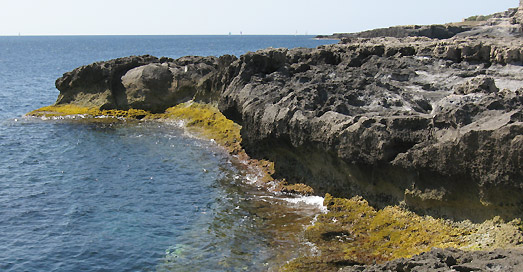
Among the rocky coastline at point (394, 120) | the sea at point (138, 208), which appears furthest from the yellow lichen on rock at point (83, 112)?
the rocky coastline at point (394, 120)

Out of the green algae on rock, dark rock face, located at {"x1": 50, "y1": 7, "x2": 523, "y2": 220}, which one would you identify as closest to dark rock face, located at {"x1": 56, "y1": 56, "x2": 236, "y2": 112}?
dark rock face, located at {"x1": 50, "y1": 7, "x2": 523, "y2": 220}

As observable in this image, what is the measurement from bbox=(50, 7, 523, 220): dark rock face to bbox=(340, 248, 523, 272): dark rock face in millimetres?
4251

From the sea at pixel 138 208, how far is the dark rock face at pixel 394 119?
9.08 ft

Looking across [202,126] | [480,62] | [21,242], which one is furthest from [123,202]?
[480,62]

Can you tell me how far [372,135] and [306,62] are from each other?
52.7 feet

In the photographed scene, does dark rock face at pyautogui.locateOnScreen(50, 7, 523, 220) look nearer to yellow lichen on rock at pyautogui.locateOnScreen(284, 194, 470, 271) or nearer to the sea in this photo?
yellow lichen on rock at pyautogui.locateOnScreen(284, 194, 470, 271)

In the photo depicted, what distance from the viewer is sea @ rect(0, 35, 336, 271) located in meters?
20.7

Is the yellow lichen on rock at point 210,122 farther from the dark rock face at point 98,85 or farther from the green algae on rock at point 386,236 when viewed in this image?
the green algae on rock at point 386,236

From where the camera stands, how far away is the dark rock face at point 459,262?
565 inches

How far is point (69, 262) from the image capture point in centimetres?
2048

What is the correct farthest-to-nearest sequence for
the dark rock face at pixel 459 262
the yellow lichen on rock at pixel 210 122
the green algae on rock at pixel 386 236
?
the yellow lichen on rock at pixel 210 122
the green algae on rock at pixel 386 236
the dark rock face at pixel 459 262

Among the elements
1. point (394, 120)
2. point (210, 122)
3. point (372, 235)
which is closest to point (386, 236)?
point (372, 235)

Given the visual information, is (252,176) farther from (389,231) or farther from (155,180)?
(389,231)

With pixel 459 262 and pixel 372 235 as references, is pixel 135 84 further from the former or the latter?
pixel 459 262
